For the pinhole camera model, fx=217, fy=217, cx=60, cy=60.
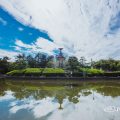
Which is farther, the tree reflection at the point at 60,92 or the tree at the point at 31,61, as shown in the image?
the tree at the point at 31,61

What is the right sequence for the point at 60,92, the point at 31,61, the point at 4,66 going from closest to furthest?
1. the point at 60,92
2. the point at 4,66
3. the point at 31,61

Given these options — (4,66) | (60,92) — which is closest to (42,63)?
(4,66)

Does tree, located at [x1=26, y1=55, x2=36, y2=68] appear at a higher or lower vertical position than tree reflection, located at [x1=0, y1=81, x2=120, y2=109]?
higher

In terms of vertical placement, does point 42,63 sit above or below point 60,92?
above

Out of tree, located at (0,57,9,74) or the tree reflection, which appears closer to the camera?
the tree reflection

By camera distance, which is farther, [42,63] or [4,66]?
[42,63]

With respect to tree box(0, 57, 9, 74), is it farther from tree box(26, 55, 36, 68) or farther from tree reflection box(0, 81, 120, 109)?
tree reflection box(0, 81, 120, 109)

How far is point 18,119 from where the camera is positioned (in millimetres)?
7863

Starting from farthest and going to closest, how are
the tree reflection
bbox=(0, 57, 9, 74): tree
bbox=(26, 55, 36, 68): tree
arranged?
1. bbox=(26, 55, 36, 68): tree
2. bbox=(0, 57, 9, 74): tree
3. the tree reflection

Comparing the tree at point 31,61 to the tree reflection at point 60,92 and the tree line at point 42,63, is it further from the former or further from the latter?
the tree reflection at point 60,92

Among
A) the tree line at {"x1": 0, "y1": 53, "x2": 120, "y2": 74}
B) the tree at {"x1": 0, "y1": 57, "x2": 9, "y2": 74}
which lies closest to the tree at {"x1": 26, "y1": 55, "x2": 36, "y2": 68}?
the tree line at {"x1": 0, "y1": 53, "x2": 120, "y2": 74}

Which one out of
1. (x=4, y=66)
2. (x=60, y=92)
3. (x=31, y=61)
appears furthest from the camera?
(x=31, y=61)

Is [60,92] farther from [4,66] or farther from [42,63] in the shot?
[42,63]

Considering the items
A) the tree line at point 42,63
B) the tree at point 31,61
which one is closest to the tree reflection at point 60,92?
the tree line at point 42,63
